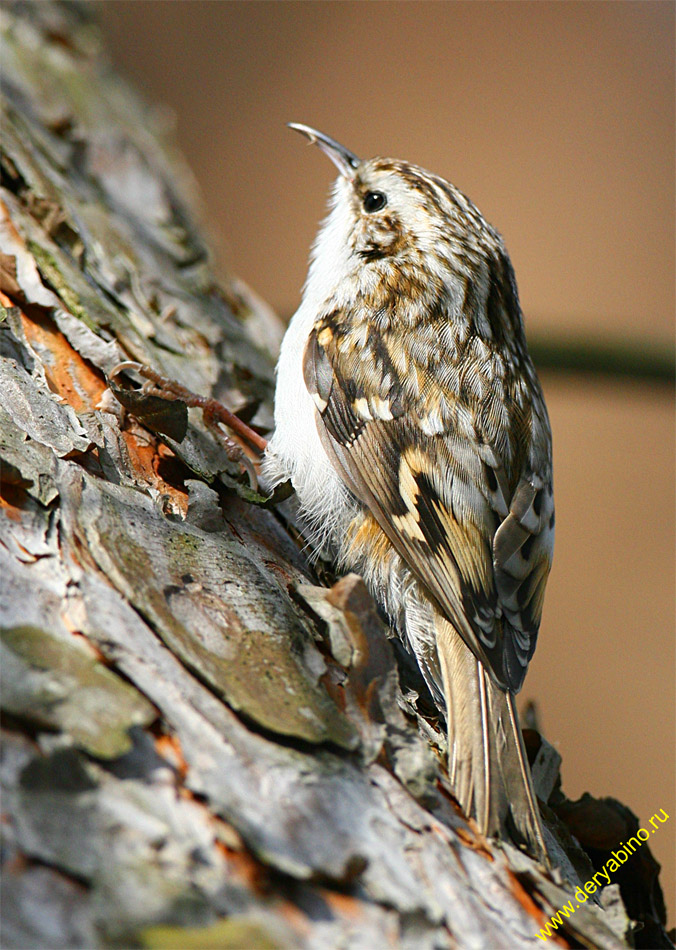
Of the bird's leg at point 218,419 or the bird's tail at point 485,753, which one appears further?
the bird's leg at point 218,419

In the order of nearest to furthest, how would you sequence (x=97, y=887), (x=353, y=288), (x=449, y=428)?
(x=97, y=887) → (x=449, y=428) → (x=353, y=288)

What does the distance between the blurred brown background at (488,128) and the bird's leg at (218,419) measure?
3794mm

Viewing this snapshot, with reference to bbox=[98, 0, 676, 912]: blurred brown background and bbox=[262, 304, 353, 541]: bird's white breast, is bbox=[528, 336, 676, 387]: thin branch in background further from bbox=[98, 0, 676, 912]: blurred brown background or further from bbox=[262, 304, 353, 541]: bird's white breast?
bbox=[98, 0, 676, 912]: blurred brown background

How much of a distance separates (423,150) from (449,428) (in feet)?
18.6

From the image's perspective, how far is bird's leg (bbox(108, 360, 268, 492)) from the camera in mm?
1770

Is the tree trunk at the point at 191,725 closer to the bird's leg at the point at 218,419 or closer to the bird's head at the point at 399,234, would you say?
the bird's leg at the point at 218,419

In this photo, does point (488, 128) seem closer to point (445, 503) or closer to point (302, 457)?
point (302, 457)

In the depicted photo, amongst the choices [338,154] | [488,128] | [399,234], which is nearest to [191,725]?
[399,234]

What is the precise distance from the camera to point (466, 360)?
1.88 m

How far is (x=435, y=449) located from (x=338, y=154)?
117 centimetres

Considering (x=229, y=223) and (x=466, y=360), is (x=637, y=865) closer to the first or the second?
(x=466, y=360)

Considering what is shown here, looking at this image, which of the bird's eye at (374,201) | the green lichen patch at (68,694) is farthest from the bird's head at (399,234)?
the green lichen patch at (68,694)

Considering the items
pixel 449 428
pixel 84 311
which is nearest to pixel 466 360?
pixel 449 428

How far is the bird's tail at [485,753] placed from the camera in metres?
1.16
